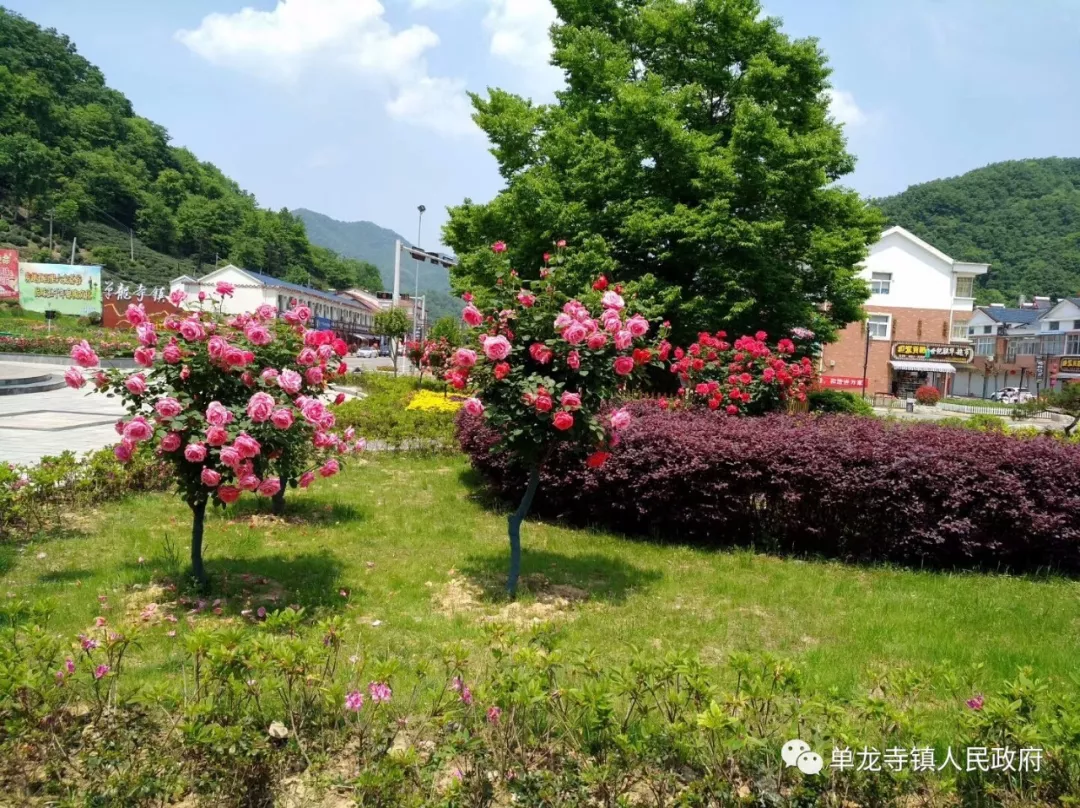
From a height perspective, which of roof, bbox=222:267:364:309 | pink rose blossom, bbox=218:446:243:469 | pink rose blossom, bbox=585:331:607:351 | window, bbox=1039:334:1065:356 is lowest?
pink rose blossom, bbox=218:446:243:469

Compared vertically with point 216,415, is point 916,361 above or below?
above

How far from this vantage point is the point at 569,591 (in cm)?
538

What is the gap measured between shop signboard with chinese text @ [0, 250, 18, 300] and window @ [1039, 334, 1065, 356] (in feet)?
230

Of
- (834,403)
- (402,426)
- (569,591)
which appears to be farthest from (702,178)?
(569,591)

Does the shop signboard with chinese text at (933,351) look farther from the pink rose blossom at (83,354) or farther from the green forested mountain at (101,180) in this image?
the green forested mountain at (101,180)

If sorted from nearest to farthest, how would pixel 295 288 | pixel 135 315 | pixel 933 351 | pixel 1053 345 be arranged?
pixel 135 315, pixel 933 351, pixel 1053 345, pixel 295 288

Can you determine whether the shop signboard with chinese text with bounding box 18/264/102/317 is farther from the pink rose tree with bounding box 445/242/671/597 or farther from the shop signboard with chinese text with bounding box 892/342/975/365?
the shop signboard with chinese text with bounding box 892/342/975/365

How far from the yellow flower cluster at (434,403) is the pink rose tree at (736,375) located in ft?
16.0

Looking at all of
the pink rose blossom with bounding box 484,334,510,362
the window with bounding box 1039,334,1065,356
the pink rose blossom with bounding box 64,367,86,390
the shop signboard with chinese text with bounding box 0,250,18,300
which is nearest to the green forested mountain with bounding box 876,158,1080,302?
the window with bounding box 1039,334,1065,356

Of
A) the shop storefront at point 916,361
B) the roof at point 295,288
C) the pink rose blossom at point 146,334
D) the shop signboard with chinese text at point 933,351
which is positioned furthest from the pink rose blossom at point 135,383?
the roof at point 295,288

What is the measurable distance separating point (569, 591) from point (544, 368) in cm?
169

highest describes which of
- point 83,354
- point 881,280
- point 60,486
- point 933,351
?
point 881,280

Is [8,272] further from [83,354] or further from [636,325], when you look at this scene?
[636,325]

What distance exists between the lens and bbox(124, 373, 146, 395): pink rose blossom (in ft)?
14.5
